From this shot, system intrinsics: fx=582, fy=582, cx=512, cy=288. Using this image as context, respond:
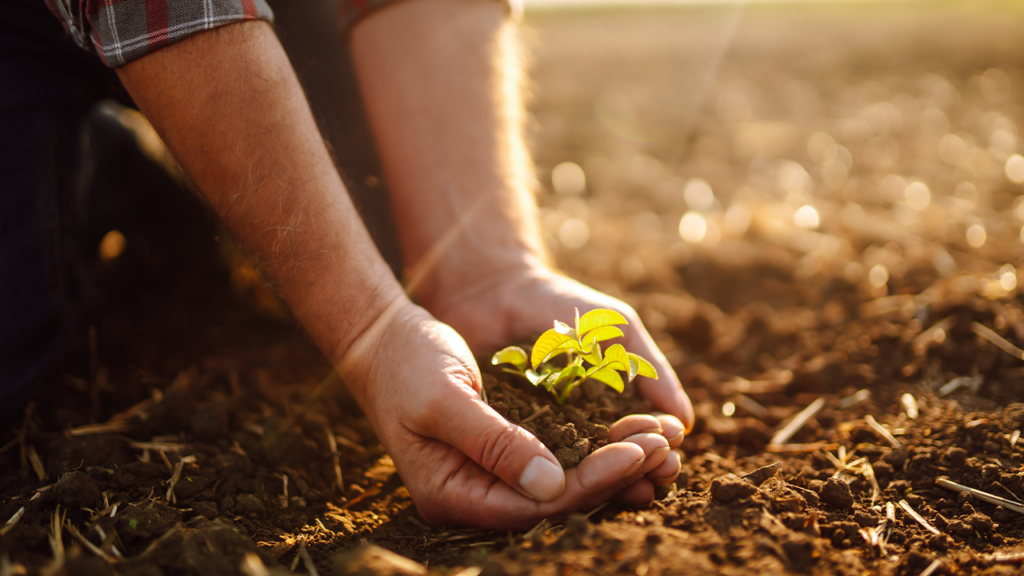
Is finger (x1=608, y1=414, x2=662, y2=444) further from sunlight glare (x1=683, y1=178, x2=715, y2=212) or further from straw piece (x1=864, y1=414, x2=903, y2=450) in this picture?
sunlight glare (x1=683, y1=178, x2=715, y2=212)

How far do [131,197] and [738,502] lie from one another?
2.71 meters

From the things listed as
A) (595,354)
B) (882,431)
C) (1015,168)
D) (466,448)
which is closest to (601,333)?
(595,354)

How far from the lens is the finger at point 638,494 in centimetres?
139

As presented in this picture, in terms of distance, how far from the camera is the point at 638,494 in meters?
1.39

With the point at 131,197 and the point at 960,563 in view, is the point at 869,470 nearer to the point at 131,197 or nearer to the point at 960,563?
the point at 960,563

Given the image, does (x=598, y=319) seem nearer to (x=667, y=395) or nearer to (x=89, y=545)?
(x=667, y=395)

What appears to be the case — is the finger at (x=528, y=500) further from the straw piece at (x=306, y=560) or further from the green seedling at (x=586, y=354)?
the straw piece at (x=306, y=560)

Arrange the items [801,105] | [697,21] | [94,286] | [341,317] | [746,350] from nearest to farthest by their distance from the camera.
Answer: [341,317]
[746,350]
[94,286]
[801,105]
[697,21]

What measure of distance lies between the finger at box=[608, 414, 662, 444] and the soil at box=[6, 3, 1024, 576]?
0.05 metres

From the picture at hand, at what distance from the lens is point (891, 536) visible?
4.56ft

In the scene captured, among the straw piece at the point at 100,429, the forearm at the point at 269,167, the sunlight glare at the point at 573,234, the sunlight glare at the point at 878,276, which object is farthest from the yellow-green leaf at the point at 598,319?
the sunlight glare at the point at 573,234

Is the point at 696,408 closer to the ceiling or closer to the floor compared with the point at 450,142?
closer to the floor

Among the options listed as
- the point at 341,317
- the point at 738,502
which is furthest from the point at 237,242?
the point at 738,502

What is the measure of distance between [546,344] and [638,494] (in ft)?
1.37
